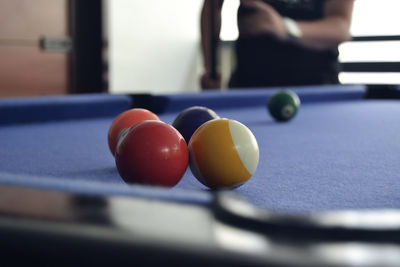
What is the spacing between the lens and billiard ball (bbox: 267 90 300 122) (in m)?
2.29

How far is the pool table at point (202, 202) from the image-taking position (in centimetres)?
41

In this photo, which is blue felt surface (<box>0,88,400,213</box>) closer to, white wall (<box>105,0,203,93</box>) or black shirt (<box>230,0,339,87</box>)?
black shirt (<box>230,0,339,87</box>)

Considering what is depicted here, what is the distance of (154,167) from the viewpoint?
101 centimetres

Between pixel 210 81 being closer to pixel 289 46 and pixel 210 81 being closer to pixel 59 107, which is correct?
pixel 289 46

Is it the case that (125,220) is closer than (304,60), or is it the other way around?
(125,220)

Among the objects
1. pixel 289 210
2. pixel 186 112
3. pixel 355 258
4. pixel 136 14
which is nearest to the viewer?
pixel 355 258

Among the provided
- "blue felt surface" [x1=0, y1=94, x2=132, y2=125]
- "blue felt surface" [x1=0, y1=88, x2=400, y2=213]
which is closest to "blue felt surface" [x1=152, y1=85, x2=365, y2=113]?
"blue felt surface" [x1=0, y1=88, x2=400, y2=213]

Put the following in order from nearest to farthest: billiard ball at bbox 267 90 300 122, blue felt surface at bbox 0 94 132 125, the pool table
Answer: the pool table, blue felt surface at bbox 0 94 132 125, billiard ball at bbox 267 90 300 122

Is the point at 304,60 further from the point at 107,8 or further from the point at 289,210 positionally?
the point at 289,210

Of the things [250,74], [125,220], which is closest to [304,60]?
[250,74]

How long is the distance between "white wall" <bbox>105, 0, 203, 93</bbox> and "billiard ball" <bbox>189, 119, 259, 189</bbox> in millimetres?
4394

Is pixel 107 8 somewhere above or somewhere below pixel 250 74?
above

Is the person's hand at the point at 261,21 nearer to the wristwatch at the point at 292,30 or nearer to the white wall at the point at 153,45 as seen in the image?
the wristwatch at the point at 292,30

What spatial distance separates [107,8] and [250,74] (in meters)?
1.96
